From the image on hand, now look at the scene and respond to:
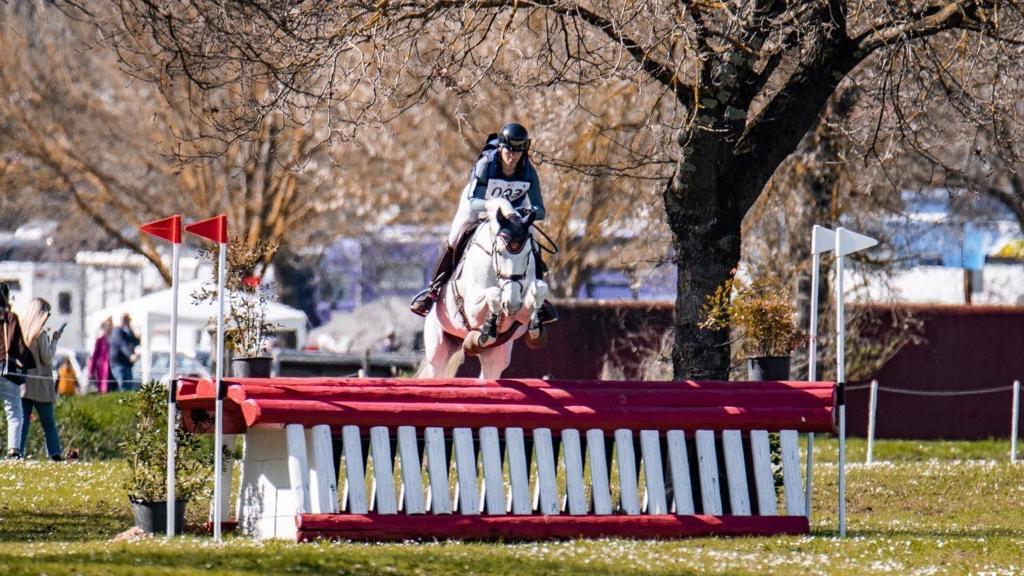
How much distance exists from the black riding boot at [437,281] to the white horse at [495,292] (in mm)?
91

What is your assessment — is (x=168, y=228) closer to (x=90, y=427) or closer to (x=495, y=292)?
(x=495, y=292)

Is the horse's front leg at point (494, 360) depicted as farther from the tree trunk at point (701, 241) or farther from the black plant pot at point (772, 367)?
the black plant pot at point (772, 367)

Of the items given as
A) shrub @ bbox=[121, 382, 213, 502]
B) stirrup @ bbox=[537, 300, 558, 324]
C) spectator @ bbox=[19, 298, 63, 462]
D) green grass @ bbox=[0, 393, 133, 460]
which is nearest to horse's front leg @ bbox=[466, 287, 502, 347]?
stirrup @ bbox=[537, 300, 558, 324]

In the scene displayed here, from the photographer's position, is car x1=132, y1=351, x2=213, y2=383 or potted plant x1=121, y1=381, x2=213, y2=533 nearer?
potted plant x1=121, y1=381, x2=213, y2=533

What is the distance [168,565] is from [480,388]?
2863 mm

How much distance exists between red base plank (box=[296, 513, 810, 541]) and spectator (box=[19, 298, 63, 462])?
25.0 feet

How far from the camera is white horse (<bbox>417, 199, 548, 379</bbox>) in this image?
36.3 ft

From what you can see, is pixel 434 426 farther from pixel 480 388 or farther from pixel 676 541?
pixel 676 541

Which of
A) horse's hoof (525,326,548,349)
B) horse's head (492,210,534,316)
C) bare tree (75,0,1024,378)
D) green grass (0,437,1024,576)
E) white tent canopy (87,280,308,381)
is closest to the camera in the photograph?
green grass (0,437,1024,576)

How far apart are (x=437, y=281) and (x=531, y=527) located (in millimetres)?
2591

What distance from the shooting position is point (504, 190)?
12.1 m

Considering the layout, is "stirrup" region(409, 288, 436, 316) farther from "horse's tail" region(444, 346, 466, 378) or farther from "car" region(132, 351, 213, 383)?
"car" region(132, 351, 213, 383)

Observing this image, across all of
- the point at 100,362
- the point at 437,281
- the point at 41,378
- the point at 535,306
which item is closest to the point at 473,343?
the point at 535,306

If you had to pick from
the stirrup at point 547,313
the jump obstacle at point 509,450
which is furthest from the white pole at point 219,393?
the stirrup at point 547,313
